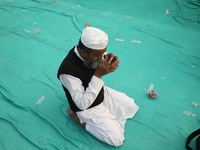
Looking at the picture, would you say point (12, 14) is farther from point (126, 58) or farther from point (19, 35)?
point (126, 58)

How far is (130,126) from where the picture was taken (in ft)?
5.32

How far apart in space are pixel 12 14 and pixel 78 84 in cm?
307

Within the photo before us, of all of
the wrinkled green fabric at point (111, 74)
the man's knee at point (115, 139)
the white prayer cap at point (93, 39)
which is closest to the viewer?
the white prayer cap at point (93, 39)

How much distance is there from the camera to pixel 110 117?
4.99ft

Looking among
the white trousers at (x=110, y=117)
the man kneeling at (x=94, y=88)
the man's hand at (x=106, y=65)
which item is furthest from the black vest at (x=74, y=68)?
the white trousers at (x=110, y=117)

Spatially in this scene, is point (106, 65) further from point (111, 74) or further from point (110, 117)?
point (111, 74)

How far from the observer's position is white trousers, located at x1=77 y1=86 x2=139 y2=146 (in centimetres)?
142

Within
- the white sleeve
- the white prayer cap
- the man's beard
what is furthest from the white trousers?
the white prayer cap

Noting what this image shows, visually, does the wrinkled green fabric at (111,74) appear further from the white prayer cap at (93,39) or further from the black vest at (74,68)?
the white prayer cap at (93,39)

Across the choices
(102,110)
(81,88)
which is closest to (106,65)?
(81,88)

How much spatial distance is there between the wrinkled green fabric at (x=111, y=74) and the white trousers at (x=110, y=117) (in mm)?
83

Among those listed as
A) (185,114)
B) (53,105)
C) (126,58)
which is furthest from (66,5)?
(185,114)

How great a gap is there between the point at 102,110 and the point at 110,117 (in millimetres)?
96

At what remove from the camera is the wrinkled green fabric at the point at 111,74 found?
1545 millimetres
